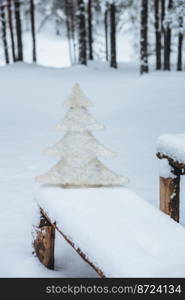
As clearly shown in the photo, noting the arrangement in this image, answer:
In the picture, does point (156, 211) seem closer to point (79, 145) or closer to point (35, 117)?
point (79, 145)

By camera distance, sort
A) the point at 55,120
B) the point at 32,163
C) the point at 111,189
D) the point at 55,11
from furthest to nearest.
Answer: the point at 55,11 < the point at 55,120 < the point at 32,163 < the point at 111,189

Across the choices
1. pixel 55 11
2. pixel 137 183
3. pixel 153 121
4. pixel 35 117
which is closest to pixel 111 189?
pixel 137 183

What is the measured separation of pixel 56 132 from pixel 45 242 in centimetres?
804

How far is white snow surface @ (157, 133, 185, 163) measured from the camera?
15.6ft

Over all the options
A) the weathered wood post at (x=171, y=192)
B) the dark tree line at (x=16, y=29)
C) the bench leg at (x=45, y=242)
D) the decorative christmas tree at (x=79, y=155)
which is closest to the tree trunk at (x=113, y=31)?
the dark tree line at (x=16, y=29)

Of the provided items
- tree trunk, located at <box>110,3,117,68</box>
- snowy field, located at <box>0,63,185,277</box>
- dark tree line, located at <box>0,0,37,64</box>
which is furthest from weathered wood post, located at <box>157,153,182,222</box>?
dark tree line, located at <box>0,0,37,64</box>

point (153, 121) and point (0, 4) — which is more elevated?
point (0, 4)

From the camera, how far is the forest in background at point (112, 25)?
23938 mm

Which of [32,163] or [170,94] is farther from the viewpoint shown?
[170,94]

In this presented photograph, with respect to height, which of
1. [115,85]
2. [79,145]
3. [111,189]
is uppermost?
[79,145]

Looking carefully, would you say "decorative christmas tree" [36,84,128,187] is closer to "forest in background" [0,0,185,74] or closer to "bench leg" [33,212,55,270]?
"bench leg" [33,212,55,270]

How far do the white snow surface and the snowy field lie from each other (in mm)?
1522

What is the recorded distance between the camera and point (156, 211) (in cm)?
386

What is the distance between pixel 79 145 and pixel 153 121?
8676 mm
